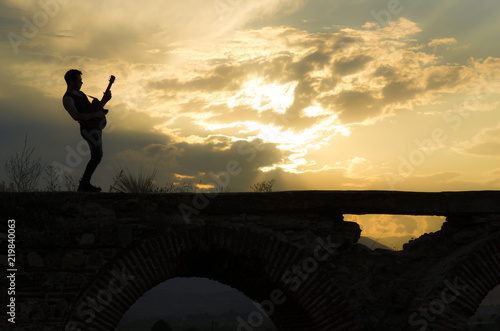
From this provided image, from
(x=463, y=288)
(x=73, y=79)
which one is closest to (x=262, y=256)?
(x=463, y=288)

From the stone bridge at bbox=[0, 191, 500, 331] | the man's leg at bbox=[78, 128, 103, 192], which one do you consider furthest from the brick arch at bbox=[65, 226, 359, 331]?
the man's leg at bbox=[78, 128, 103, 192]

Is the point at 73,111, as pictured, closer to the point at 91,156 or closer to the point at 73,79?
the point at 73,79

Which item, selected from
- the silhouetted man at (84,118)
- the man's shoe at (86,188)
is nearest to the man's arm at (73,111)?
the silhouetted man at (84,118)

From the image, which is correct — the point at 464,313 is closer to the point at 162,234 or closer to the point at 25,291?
the point at 162,234

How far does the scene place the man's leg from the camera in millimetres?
6742

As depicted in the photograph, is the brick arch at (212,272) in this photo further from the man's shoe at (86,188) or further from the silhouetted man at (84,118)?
the silhouetted man at (84,118)

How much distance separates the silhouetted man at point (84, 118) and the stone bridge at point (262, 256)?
0.46 metres

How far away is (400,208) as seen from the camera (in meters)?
7.08

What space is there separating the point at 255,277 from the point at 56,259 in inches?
97.8

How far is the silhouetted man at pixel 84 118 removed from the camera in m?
6.73

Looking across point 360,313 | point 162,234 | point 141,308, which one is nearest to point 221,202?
point 162,234

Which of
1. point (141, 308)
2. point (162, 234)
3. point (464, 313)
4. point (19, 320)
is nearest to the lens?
point (19, 320)

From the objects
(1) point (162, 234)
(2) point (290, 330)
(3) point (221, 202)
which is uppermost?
(3) point (221, 202)

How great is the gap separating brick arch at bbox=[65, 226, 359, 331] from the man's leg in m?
1.13
